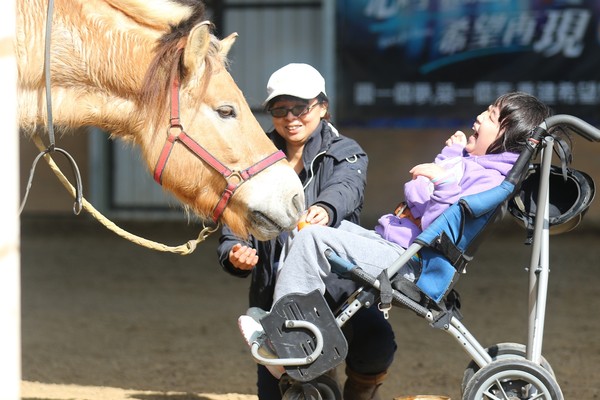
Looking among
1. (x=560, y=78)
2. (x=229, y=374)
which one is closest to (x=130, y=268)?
(x=229, y=374)

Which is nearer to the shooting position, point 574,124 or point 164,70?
point 574,124

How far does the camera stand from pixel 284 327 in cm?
338

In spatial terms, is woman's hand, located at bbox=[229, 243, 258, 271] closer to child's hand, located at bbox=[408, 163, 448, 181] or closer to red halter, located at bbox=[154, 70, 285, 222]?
red halter, located at bbox=[154, 70, 285, 222]

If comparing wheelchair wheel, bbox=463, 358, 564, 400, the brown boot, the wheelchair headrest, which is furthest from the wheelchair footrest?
the wheelchair headrest

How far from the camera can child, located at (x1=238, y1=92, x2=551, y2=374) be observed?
3434 millimetres

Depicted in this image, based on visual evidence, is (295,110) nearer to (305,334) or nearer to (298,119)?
(298,119)

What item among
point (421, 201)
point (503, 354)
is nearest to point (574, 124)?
point (421, 201)

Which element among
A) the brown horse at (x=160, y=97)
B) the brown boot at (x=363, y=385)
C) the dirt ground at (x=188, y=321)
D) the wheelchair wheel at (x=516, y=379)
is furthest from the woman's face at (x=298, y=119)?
the dirt ground at (x=188, y=321)

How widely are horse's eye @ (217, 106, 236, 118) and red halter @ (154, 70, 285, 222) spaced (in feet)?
→ 0.45

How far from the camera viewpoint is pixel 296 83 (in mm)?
3699

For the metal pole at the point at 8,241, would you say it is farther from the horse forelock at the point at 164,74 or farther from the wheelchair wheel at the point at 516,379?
the wheelchair wheel at the point at 516,379

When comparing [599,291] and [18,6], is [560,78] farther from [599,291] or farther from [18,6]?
[18,6]

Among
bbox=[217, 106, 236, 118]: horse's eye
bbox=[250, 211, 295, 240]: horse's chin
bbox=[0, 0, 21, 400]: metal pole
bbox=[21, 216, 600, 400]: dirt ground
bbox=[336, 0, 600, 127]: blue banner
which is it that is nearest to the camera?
bbox=[0, 0, 21, 400]: metal pole

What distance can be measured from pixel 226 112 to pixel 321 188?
477 mm
